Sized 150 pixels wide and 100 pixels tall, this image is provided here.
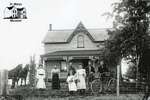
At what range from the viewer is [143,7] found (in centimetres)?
3139

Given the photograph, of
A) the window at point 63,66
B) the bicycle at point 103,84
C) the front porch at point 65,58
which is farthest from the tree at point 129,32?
the window at point 63,66

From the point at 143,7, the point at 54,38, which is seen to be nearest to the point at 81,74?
the point at 143,7

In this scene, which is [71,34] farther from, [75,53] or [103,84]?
[103,84]

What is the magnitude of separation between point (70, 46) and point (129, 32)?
1878cm

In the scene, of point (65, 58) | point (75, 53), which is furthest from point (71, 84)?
point (75, 53)

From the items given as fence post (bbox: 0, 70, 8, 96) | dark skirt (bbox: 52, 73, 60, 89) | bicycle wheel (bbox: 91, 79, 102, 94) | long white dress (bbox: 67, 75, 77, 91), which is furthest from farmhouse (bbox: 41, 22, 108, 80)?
fence post (bbox: 0, 70, 8, 96)

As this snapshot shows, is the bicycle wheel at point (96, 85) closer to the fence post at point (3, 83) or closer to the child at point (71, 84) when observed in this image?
the child at point (71, 84)

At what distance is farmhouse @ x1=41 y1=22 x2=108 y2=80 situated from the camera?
149ft

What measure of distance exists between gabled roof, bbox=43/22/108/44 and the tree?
15855mm

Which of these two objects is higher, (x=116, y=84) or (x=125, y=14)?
(x=125, y=14)

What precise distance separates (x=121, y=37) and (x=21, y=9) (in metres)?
13.9

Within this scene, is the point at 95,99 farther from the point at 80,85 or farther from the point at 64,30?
the point at 64,30

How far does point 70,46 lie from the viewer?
4925cm

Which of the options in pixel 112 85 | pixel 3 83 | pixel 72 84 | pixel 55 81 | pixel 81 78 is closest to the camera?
pixel 3 83
